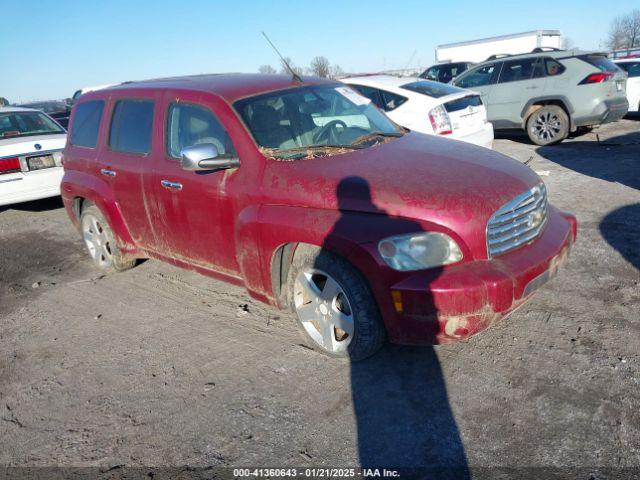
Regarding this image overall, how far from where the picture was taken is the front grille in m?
2.99

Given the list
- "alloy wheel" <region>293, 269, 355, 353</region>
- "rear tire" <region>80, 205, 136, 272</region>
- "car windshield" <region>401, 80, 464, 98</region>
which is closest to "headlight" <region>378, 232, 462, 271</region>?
"alloy wheel" <region>293, 269, 355, 353</region>

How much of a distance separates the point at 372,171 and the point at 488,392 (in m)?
1.51

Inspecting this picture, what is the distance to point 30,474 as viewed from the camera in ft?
8.95

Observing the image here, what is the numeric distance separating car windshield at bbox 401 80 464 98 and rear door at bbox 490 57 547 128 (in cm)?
324

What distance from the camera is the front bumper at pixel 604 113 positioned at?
980 cm

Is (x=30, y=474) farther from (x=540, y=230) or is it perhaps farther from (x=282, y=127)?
(x=540, y=230)

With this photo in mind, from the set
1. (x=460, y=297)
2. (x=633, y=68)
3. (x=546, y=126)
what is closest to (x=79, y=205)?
Result: (x=460, y=297)

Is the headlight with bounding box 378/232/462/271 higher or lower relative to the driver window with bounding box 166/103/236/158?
lower

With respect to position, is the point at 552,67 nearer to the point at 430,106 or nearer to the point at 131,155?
the point at 430,106

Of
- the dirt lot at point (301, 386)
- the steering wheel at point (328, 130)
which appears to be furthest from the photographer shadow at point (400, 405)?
the steering wheel at point (328, 130)

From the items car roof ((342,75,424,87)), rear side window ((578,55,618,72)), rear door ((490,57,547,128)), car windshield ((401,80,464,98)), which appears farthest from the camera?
rear door ((490,57,547,128))

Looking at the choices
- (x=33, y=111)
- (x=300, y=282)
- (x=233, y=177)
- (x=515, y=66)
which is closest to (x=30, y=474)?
(x=300, y=282)

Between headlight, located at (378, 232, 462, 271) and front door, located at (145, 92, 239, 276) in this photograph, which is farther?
front door, located at (145, 92, 239, 276)

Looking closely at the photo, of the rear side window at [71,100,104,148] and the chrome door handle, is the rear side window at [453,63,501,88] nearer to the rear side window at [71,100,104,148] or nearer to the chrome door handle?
the rear side window at [71,100,104,148]
